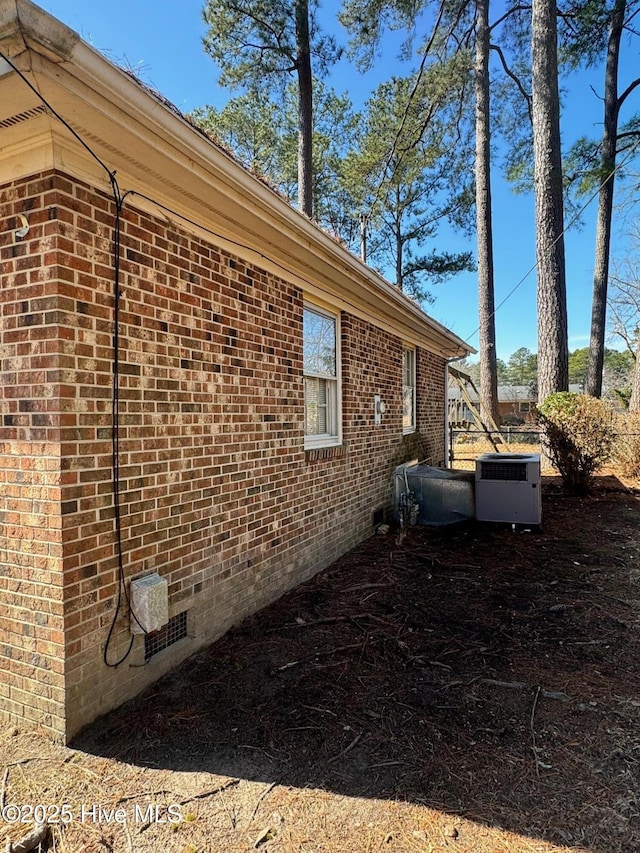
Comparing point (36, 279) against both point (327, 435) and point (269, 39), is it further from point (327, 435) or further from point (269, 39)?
point (269, 39)

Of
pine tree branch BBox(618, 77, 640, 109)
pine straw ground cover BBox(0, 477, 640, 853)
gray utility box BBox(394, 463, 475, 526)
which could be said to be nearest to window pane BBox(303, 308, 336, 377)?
gray utility box BBox(394, 463, 475, 526)

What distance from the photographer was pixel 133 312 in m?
2.53

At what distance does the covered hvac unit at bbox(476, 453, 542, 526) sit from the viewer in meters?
5.92

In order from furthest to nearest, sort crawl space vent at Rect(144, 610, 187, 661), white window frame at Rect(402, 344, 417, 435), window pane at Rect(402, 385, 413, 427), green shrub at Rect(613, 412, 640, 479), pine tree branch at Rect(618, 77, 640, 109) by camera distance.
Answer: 1. pine tree branch at Rect(618, 77, 640, 109)
2. green shrub at Rect(613, 412, 640, 479)
3. window pane at Rect(402, 385, 413, 427)
4. white window frame at Rect(402, 344, 417, 435)
5. crawl space vent at Rect(144, 610, 187, 661)

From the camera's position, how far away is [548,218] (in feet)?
32.1

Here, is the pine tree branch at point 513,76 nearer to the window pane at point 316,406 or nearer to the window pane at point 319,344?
the window pane at point 319,344

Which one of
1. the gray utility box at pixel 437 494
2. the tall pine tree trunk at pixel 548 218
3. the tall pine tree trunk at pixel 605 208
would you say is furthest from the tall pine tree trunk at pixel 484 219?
the gray utility box at pixel 437 494

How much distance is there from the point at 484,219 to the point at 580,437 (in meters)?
8.05

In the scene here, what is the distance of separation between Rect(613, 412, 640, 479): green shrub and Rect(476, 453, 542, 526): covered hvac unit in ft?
13.4

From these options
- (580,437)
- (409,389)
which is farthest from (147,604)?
(580,437)

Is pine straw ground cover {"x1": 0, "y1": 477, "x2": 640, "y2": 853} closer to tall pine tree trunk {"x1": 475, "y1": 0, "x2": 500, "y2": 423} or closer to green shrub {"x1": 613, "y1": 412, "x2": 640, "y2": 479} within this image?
green shrub {"x1": 613, "y1": 412, "x2": 640, "y2": 479}

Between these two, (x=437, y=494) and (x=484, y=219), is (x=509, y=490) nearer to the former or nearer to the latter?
(x=437, y=494)

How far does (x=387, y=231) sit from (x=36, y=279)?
16.5 meters

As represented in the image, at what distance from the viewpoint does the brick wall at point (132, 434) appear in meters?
2.16
